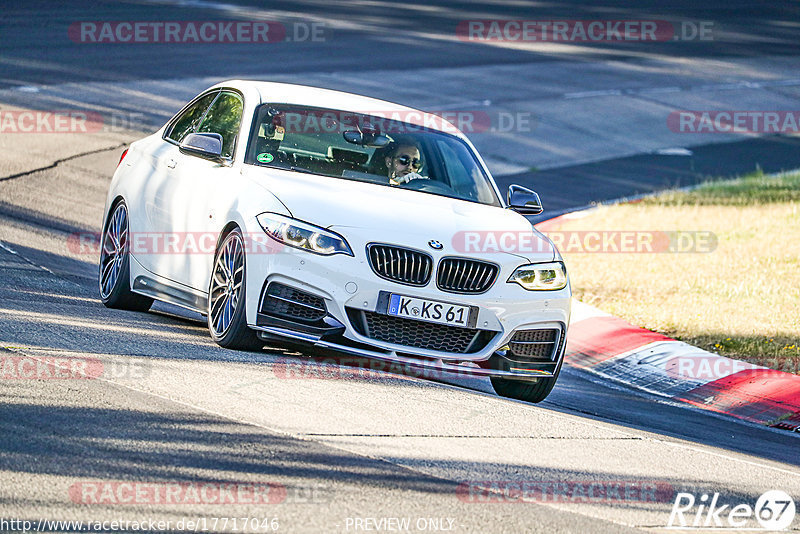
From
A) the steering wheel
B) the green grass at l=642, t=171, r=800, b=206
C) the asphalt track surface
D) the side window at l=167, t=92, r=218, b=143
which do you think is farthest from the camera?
the green grass at l=642, t=171, r=800, b=206

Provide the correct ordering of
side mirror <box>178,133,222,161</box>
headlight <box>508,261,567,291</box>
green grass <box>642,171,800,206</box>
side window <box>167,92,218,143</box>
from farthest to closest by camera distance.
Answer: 1. green grass <box>642,171,800,206</box>
2. side window <box>167,92,218,143</box>
3. side mirror <box>178,133,222,161</box>
4. headlight <box>508,261,567,291</box>

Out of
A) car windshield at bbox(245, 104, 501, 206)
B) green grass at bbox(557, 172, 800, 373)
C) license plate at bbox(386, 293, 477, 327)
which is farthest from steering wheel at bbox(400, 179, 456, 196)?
green grass at bbox(557, 172, 800, 373)

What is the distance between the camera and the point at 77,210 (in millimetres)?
13891

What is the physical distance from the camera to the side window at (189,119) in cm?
960

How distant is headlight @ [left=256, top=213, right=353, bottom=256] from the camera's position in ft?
24.6

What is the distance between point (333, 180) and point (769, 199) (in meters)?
11.0

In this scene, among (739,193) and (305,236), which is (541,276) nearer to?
(305,236)

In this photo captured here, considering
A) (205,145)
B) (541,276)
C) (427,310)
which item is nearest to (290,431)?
(427,310)

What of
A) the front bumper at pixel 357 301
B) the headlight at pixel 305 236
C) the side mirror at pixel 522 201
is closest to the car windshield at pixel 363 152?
the side mirror at pixel 522 201

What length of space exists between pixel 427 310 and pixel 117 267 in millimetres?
2981

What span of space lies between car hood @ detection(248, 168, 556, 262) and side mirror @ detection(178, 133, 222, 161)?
0.30 meters

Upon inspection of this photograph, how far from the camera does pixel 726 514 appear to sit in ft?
19.6

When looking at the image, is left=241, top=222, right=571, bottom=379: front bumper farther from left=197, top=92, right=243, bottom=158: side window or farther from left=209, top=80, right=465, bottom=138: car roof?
left=209, top=80, right=465, bottom=138: car roof

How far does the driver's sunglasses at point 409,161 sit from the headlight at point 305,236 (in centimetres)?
149
